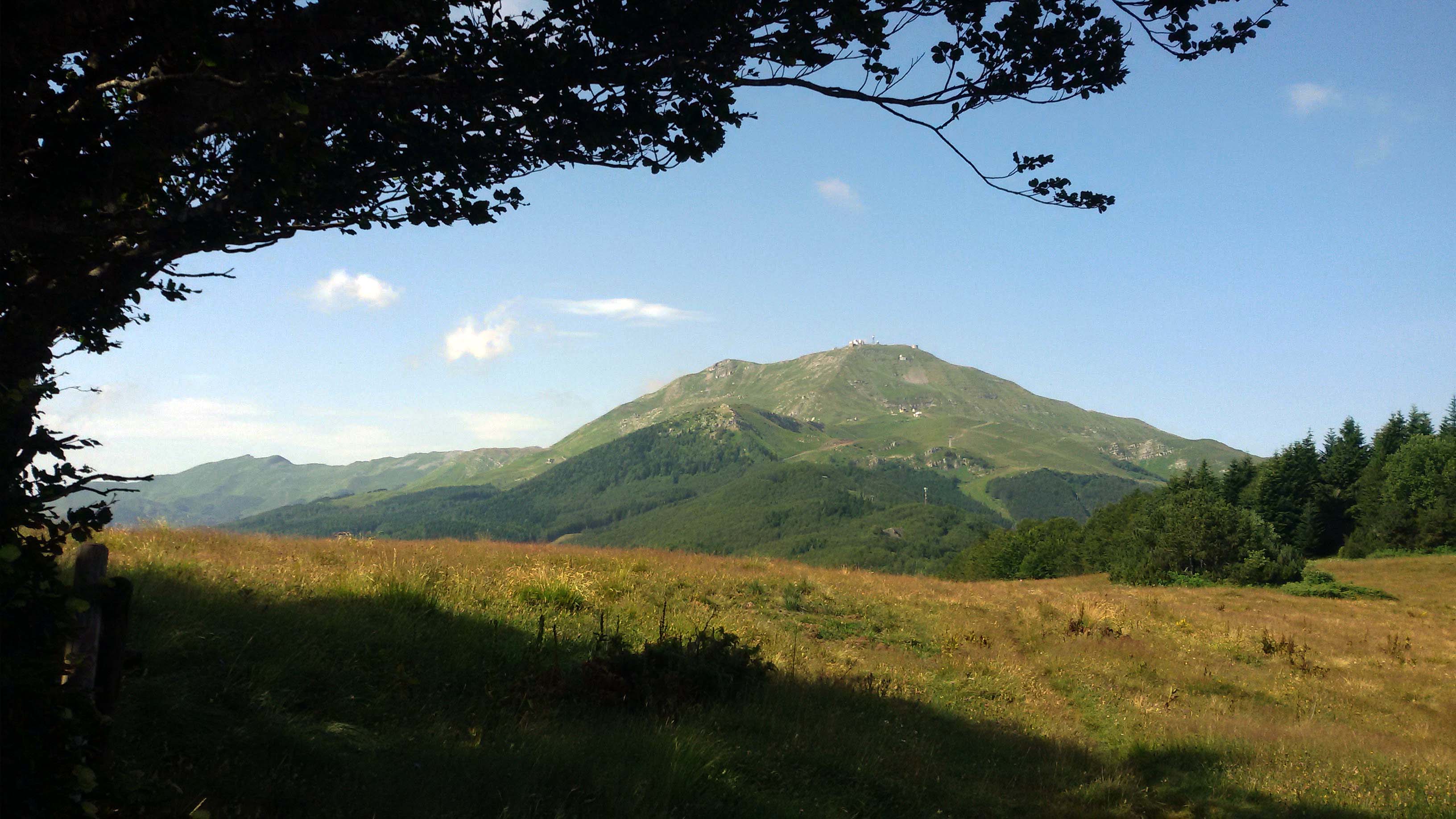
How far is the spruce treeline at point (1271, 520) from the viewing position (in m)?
73.8

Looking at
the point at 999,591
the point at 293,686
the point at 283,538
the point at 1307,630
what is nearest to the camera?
the point at 293,686

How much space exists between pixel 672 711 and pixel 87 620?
211 inches

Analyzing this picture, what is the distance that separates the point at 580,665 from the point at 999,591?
68.3 feet

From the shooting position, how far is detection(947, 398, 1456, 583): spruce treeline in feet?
242

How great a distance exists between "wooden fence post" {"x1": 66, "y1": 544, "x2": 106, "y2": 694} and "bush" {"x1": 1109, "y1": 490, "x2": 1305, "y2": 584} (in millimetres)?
65616

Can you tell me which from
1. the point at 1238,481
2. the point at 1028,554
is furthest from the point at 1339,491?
the point at 1028,554

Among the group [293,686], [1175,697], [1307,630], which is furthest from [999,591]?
[293,686]

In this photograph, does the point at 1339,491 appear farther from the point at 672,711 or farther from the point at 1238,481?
the point at 672,711

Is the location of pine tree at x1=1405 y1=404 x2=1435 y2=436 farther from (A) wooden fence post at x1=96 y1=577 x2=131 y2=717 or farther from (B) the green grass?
(A) wooden fence post at x1=96 y1=577 x2=131 y2=717

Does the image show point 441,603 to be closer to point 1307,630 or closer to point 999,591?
point 999,591

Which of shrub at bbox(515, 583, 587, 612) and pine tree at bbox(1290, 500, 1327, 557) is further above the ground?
shrub at bbox(515, 583, 587, 612)

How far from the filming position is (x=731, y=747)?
23.4 ft

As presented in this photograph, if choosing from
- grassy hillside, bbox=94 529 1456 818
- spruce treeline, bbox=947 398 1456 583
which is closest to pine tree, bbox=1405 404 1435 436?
spruce treeline, bbox=947 398 1456 583

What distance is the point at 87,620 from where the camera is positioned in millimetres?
4027
